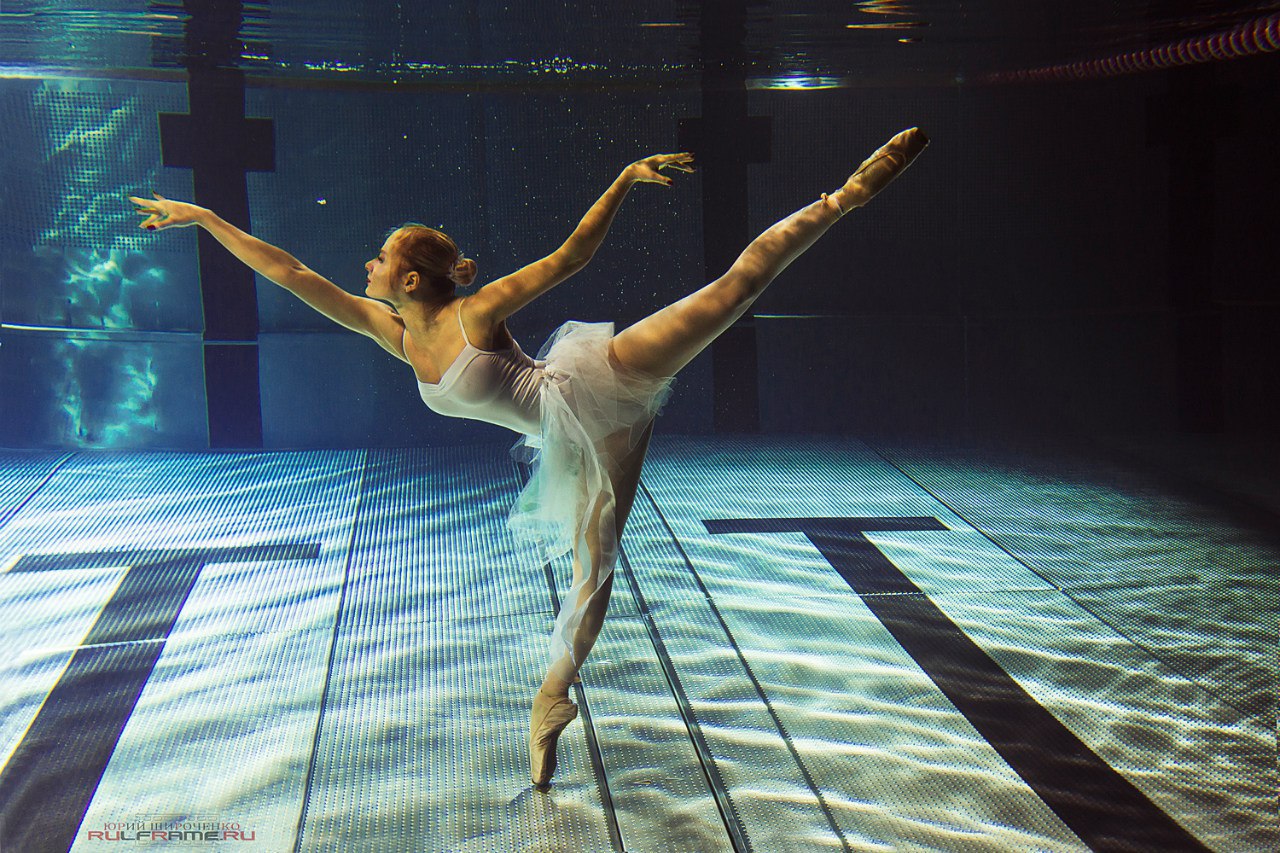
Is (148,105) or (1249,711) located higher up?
(148,105)

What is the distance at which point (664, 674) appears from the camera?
3283 millimetres

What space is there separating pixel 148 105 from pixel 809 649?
5.61 meters

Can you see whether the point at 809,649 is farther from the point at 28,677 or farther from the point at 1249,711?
the point at 28,677

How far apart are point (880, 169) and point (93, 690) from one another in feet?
9.06

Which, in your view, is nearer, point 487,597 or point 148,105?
point 487,597

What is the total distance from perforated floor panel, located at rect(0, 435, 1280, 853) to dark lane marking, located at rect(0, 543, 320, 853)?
13 millimetres

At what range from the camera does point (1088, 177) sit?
7.04 m

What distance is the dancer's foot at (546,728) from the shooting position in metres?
2.55

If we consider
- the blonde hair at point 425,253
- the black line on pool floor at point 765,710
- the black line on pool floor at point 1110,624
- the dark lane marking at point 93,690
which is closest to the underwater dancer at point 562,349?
the blonde hair at point 425,253

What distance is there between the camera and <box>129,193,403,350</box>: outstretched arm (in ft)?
7.82

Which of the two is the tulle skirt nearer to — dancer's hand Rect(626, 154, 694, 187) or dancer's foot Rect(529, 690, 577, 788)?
dancer's foot Rect(529, 690, 577, 788)

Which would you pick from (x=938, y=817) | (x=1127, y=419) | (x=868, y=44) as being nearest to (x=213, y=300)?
(x=868, y=44)

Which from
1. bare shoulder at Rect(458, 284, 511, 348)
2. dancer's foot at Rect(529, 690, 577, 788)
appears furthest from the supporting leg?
bare shoulder at Rect(458, 284, 511, 348)

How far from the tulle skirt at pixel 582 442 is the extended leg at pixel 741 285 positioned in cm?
7
